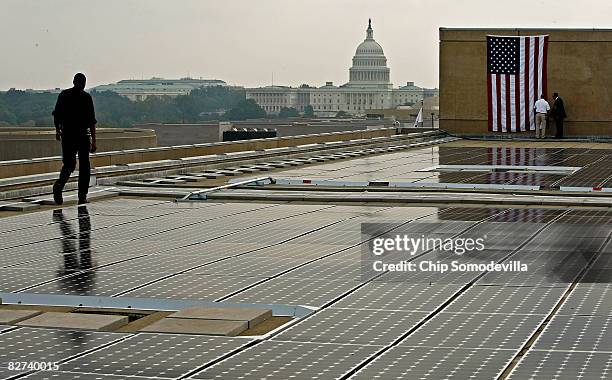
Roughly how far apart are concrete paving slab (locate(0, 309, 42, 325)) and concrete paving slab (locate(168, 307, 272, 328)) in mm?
936

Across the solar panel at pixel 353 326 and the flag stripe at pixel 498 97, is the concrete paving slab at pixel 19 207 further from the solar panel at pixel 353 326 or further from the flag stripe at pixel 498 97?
the flag stripe at pixel 498 97

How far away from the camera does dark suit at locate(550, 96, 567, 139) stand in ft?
120

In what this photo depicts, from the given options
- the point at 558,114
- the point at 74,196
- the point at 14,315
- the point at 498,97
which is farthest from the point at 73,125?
the point at 498,97

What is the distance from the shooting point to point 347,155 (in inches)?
1098

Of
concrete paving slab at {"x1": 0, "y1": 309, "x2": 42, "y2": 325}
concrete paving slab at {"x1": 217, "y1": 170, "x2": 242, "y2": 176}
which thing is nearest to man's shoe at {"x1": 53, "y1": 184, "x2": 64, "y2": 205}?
concrete paving slab at {"x1": 217, "y1": 170, "x2": 242, "y2": 176}

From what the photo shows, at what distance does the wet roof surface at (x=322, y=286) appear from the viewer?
6.96 meters

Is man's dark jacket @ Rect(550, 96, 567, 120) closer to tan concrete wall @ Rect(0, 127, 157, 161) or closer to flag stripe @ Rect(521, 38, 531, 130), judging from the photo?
flag stripe @ Rect(521, 38, 531, 130)

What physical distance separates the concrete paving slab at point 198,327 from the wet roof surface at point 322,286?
0.60 ft

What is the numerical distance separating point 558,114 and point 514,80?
6.01 feet

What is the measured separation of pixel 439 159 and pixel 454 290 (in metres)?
17.1

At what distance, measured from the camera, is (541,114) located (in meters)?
36.8

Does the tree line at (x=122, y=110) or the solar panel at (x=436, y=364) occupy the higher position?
the solar panel at (x=436, y=364)

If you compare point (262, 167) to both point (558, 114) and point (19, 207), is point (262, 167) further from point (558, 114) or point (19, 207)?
point (558, 114)

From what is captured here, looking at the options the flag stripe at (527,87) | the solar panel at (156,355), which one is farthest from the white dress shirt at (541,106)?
the solar panel at (156,355)
